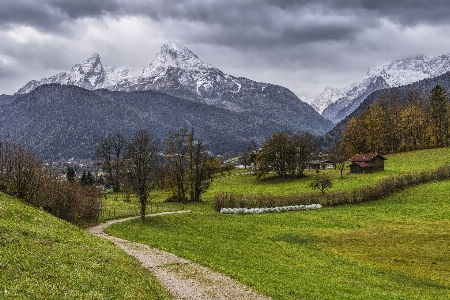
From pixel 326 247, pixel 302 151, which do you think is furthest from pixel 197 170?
pixel 326 247

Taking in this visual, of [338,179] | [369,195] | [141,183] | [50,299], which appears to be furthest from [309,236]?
[338,179]

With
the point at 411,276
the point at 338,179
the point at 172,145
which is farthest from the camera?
the point at 338,179

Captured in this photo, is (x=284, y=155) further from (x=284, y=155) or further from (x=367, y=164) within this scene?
(x=367, y=164)

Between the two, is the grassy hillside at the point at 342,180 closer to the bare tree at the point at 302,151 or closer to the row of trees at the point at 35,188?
the bare tree at the point at 302,151

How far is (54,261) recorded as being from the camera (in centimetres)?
2584

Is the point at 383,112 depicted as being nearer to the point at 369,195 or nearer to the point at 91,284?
the point at 369,195

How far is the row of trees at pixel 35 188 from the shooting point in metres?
56.3

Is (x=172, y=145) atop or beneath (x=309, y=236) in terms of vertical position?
atop

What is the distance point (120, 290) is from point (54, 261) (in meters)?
5.86

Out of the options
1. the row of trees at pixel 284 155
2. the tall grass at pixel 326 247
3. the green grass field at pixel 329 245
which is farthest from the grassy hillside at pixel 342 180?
the tall grass at pixel 326 247

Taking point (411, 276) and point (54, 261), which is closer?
point (54, 261)

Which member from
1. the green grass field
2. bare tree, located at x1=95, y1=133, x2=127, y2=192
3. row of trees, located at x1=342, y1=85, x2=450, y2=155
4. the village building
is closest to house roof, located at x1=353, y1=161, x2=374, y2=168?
the village building

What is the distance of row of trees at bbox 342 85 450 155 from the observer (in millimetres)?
154875

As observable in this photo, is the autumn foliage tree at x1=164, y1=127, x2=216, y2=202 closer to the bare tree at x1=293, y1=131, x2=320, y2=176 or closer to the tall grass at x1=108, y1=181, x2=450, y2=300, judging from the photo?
the tall grass at x1=108, y1=181, x2=450, y2=300
